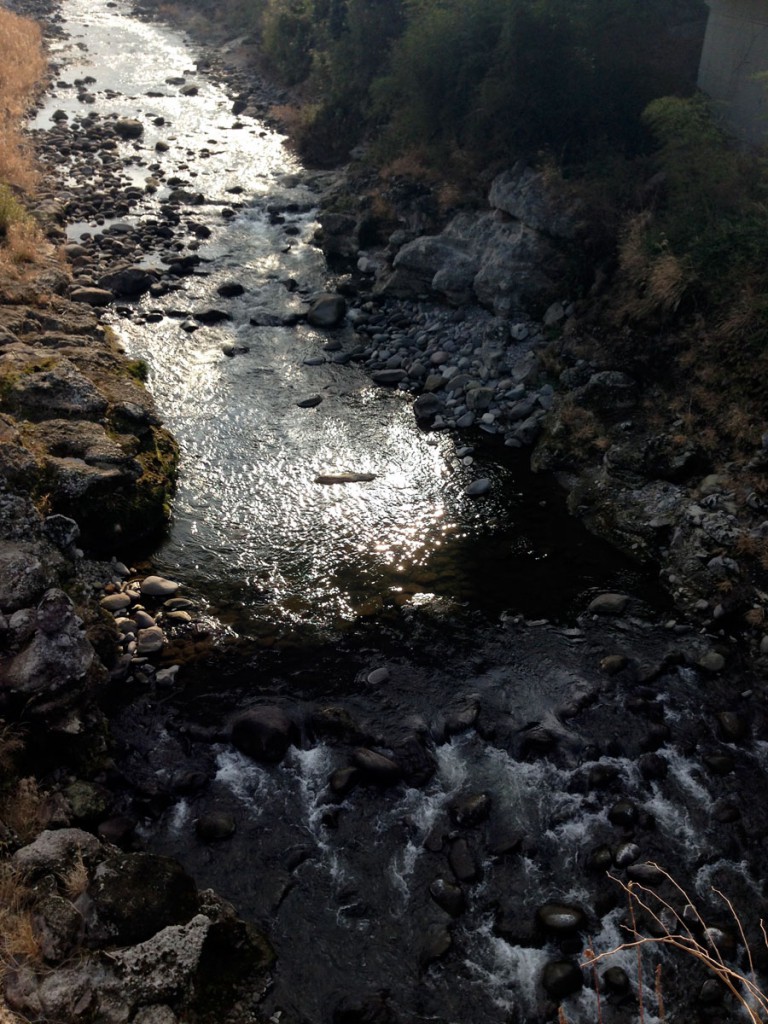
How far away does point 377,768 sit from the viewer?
9.54 metres

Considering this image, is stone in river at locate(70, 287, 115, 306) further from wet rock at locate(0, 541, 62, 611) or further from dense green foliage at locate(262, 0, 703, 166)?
wet rock at locate(0, 541, 62, 611)

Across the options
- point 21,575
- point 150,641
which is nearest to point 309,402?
point 150,641

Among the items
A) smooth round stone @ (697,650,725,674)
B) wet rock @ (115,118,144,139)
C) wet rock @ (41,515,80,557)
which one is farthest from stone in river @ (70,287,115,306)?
smooth round stone @ (697,650,725,674)

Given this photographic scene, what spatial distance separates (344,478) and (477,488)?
2530mm

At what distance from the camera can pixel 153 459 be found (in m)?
14.1

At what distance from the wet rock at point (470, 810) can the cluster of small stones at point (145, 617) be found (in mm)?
4218

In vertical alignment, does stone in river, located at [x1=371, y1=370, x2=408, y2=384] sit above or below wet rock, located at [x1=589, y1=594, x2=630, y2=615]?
below

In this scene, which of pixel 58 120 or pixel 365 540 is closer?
pixel 365 540

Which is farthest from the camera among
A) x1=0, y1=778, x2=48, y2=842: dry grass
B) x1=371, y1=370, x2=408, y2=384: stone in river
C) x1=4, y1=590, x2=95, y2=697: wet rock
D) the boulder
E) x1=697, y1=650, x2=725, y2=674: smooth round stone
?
the boulder

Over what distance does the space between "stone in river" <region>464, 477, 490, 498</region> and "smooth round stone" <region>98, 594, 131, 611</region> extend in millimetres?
6331

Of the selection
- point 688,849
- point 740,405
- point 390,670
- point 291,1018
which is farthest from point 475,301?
point 291,1018

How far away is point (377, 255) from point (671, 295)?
9372mm

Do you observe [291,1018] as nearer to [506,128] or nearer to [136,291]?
[136,291]

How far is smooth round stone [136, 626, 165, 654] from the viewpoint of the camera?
36.1 ft
